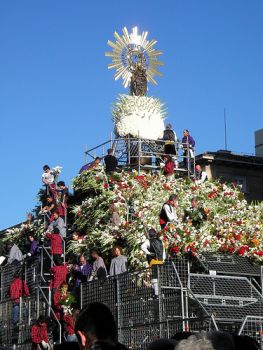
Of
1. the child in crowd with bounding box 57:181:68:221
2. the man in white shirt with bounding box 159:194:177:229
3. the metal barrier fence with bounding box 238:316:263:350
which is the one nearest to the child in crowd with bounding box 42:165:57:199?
the child in crowd with bounding box 57:181:68:221

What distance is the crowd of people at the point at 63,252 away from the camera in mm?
22219

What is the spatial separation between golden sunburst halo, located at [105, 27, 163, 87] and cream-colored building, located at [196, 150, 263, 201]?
11.0 m

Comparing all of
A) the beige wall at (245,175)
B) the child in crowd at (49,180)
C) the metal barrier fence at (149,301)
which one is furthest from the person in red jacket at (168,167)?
the beige wall at (245,175)

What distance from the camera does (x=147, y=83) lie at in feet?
103

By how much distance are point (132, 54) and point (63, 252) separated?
9.41 metres

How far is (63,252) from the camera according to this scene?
25.6 m

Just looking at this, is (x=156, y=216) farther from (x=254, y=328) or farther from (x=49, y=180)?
(x=254, y=328)

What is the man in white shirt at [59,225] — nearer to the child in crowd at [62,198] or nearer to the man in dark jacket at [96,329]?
the child in crowd at [62,198]

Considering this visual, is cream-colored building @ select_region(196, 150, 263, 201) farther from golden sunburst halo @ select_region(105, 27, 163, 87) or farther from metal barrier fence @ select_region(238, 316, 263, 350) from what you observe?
metal barrier fence @ select_region(238, 316, 263, 350)

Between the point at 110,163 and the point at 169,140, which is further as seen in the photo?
the point at 169,140

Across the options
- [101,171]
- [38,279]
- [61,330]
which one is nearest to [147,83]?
[101,171]

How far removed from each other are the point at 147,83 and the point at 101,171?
19.7ft

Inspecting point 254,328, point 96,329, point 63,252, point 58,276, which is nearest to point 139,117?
point 63,252

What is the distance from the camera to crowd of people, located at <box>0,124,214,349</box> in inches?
875
